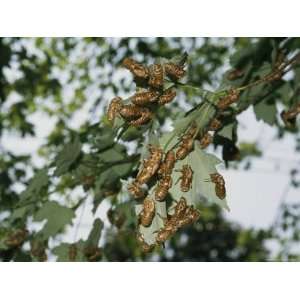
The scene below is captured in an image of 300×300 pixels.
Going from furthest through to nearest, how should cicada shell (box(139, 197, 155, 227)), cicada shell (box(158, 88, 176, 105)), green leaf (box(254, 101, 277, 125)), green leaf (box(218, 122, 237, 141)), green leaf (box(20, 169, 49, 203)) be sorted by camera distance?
green leaf (box(20, 169, 49, 203)) < green leaf (box(254, 101, 277, 125)) < green leaf (box(218, 122, 237, 141)) < cicada shell (box(158, 88, 176, 105)) < cicada shell (box(139, 197, 155, 227))

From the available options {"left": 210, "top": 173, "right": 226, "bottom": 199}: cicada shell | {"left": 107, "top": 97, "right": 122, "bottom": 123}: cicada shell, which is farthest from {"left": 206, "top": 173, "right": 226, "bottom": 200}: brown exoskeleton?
{"left": 107, "top": 97, "right": 122, "bottom": 123}: cicada shell

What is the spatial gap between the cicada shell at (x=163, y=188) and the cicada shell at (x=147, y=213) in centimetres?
4

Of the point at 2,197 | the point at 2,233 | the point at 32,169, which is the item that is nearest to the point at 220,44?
the point at 32,169

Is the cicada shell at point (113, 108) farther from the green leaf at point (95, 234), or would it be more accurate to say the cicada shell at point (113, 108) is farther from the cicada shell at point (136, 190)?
the green leaf at point (95, 234)

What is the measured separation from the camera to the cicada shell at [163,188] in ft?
6.59

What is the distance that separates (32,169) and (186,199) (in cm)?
556

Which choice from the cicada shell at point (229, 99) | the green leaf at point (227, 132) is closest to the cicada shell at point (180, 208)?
the cicada shell at point (229, 99)

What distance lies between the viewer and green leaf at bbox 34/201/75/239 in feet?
11.7

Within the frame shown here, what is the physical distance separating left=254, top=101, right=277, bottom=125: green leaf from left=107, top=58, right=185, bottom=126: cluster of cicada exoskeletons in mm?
1579

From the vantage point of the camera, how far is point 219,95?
2.46 meters

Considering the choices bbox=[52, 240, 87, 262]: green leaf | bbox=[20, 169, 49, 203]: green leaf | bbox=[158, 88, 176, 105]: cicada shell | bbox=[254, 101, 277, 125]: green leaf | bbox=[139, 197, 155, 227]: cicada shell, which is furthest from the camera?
bbox=[20, 169, 49, 203]: green leaf

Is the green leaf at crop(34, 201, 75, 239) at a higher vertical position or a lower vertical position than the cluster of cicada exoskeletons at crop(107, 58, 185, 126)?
lower

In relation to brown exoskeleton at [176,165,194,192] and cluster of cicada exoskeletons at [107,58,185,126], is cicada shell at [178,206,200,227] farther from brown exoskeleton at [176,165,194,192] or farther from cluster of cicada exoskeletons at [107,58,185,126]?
cluster of cicada exoskeletons at [107,58,185,126]

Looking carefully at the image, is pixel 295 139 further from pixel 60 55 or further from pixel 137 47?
pixel 60 55
